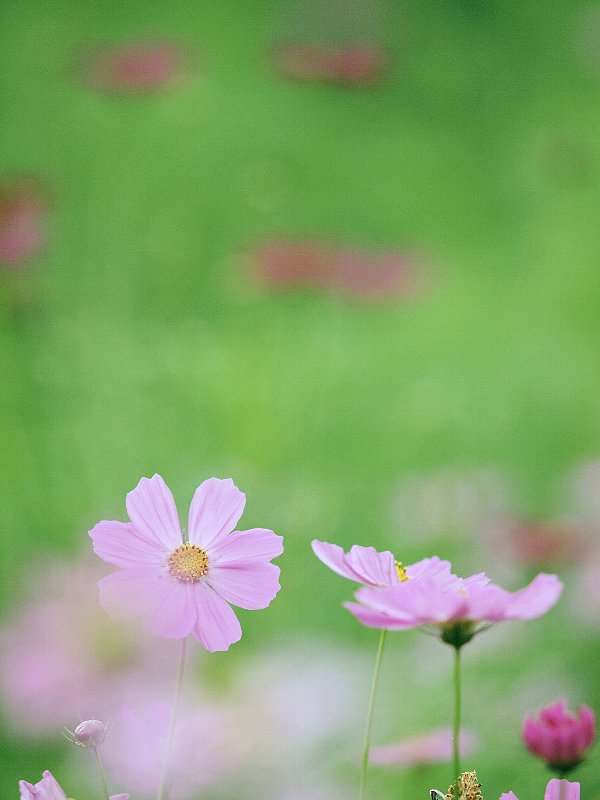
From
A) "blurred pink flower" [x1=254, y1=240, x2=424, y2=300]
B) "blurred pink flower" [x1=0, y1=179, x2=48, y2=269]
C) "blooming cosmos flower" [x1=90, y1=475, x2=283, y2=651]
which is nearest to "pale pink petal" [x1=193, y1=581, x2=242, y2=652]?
"blooming cosmos flower" [x1=90, y1=475, x2=283, y2=651]

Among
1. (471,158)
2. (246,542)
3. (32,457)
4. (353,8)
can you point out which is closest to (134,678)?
(246,542)

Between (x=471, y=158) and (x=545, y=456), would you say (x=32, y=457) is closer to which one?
(x=545, y=456)

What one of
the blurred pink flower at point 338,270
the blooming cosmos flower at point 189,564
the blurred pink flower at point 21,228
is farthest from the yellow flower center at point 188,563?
the blurred pink flower at point 338,270

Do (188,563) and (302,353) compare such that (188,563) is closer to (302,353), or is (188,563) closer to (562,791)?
(562,791)

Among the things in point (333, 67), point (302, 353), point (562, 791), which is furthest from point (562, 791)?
point (302, 353)

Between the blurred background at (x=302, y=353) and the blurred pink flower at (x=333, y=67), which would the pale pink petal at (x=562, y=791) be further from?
the blurred pink flower at (x=333, y=67)

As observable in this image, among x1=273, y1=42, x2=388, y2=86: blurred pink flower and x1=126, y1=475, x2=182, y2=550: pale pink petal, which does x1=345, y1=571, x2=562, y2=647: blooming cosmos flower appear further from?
x1=273, y1=42, x2=388, y2=86: blurred pink flower
